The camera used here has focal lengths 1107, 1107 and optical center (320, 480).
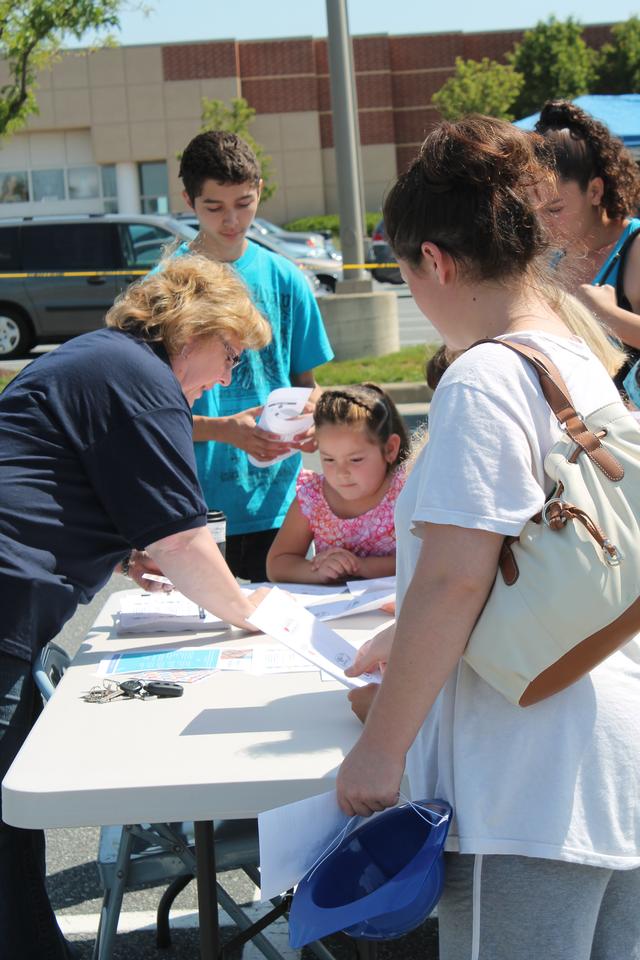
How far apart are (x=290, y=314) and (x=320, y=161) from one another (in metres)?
40.5

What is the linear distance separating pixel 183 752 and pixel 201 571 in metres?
0.56

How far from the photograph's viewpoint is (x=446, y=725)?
152 centimetres

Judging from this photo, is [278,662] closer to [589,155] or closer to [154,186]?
[589,155]

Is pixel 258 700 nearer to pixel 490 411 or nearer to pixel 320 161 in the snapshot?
pixel 490 411

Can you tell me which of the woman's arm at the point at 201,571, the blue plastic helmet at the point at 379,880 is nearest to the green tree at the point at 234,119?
the woman's arm at the point at 201,571

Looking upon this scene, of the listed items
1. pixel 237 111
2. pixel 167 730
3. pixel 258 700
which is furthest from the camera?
pixel 237 111

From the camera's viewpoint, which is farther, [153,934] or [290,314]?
[290,314]

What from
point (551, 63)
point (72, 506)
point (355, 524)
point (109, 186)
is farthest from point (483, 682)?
point (551, 63)

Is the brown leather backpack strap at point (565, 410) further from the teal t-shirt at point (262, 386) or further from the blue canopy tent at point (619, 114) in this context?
the blue canopy tent at point (619, 114)

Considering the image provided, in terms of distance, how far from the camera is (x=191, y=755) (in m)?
1.90

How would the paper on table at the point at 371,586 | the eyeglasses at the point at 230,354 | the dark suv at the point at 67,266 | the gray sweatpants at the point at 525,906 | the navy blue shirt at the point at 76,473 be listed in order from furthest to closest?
1. the dark suv at the point at 67,266
2. the paper on table at the point at 371,586
3. the eyeglasses at the point at 230,354
4. the navy blue shirt at the point at 76,473
5. the gray sweatpants at the point at 525,906

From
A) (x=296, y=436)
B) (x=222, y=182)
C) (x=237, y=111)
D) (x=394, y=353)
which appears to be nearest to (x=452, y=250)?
(x=296, y=436)

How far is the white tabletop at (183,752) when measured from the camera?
69.9 inches

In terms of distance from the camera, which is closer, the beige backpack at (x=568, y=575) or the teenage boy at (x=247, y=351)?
the beige backpack at (x=568, y=575)
